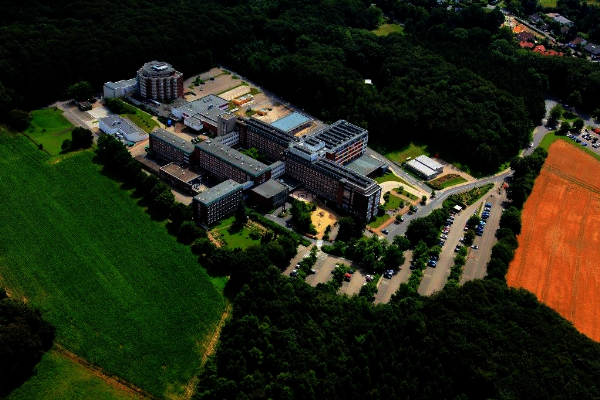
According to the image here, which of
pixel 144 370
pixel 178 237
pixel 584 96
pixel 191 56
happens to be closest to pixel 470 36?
pixel 584 96

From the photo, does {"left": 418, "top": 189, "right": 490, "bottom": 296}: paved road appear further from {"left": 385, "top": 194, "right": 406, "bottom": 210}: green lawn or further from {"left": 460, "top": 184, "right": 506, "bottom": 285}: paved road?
{"left": 385, "top": 194, "right": 406, "bottom": 210}: green lawn

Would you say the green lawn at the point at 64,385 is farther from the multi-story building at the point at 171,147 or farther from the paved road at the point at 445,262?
the multi-story building at the point at 171,147

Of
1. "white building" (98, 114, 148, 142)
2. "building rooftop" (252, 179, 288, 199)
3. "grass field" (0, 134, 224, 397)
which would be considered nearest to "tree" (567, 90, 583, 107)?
"building rooftop" (252, 179, 288, 199)

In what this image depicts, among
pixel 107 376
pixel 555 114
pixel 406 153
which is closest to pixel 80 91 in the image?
pixel 406 153

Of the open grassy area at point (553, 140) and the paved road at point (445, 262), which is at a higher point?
the paved road at point (445, 262)

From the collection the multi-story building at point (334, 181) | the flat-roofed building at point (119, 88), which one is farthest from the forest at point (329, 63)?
the multi-story building at point (334, 181)

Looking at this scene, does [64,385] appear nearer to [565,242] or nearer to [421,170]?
[421,170]
